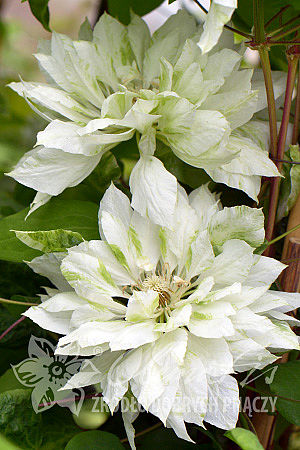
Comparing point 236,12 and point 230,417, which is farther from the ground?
point 236,12

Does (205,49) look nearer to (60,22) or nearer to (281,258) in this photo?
(281,258)

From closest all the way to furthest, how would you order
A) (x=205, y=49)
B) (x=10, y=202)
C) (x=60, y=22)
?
(x=205, y=49), (x=10, y=202), (x=60, y=22)

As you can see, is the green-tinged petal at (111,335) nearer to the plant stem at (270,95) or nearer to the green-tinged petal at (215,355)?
the green-tinged petal at (215,355)

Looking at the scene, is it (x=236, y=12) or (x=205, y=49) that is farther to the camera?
(x=236, y=12)

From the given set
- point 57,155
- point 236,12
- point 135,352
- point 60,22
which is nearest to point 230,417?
point 135,352

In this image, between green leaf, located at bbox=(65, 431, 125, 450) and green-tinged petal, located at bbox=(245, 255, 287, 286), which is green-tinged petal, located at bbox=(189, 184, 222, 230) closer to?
green-tinged petal, located at bbox=(245, 255, 287, 286)

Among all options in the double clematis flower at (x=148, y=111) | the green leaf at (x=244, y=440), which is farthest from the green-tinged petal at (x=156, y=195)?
the green leaf at (x=244, y=440)

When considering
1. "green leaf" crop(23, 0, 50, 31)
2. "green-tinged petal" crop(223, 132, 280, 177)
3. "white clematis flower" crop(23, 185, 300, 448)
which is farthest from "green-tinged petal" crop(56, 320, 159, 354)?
"green leaf" crop(23, 0, 50, 31)
